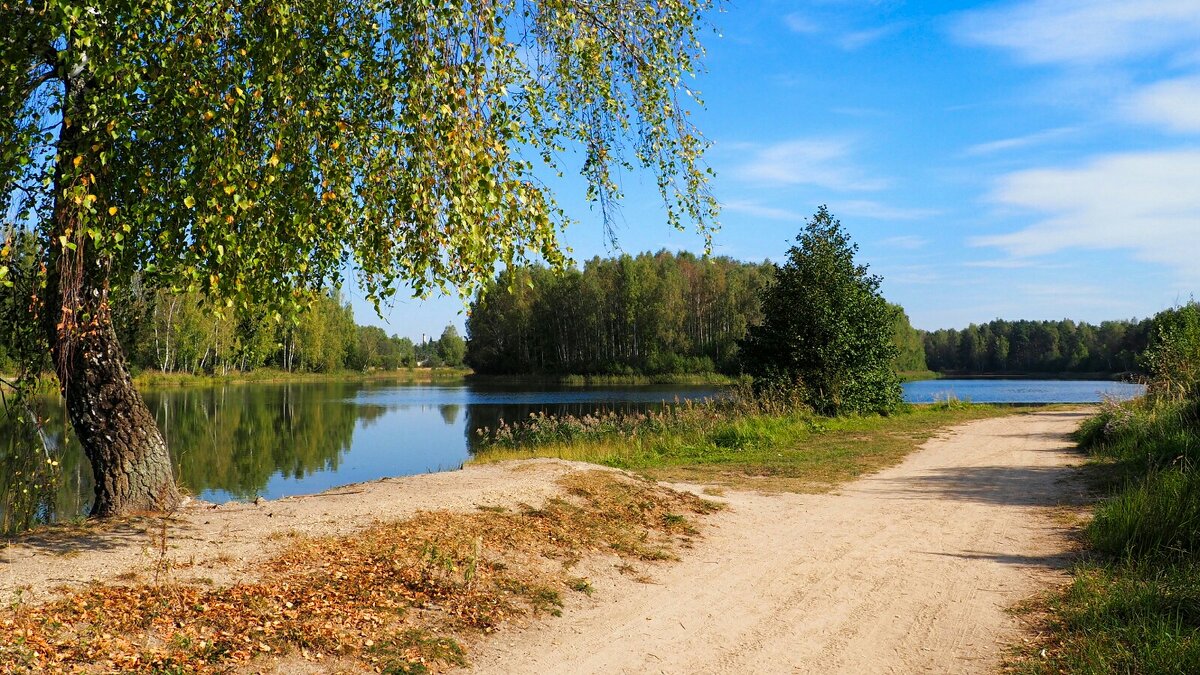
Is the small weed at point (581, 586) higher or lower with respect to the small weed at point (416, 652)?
lower

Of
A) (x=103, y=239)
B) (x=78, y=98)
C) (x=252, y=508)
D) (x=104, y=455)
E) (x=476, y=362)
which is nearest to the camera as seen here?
(x=103, y=239)

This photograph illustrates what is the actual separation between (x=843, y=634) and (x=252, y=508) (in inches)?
235

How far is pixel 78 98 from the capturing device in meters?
6.00

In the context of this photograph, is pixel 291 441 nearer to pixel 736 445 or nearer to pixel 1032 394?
pixel 736 445

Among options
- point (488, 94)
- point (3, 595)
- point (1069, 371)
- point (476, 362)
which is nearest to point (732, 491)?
point (488, 94)

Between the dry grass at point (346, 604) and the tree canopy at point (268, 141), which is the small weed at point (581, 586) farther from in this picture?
the tree canopy at point (268, 141)

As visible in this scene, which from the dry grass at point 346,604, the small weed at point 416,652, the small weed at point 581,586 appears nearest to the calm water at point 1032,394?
the small weed at point 581,586

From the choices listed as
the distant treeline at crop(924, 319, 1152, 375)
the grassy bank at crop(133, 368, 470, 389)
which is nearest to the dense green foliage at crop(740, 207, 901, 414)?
the grassy bank at crop(133, 368, 470, 389)

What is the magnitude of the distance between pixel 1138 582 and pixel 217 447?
23.8m

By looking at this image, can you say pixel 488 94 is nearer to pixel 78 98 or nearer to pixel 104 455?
pixel 78 98

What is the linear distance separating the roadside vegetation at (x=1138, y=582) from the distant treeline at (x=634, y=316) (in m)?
58.6

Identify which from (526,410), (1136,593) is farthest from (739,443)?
(526,410)

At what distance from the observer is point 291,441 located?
26.0 metres

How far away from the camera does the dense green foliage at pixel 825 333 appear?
2366 cm
